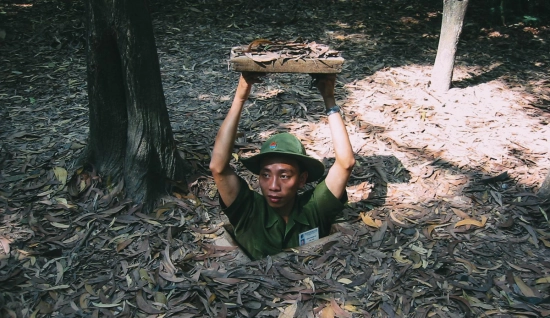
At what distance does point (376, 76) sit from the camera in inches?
259

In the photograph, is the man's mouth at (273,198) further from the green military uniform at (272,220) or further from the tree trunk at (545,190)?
the tree trunk at (545,190)

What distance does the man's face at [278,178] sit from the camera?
3.38 metres

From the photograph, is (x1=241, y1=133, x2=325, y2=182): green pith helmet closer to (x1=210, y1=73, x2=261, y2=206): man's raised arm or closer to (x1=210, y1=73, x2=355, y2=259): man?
(x1=210, y1=73, x2=355, y2=259): man

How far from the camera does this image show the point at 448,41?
5973 millimetres

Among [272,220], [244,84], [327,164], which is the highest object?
[244,84]

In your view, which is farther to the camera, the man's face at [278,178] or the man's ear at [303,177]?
the man's ear at [303,177]

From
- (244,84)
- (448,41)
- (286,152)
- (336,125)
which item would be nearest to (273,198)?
(286,152)

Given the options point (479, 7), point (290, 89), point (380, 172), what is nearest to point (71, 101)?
point (290, 89)

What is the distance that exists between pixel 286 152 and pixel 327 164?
1350mm

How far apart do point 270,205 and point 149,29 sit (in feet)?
5.09

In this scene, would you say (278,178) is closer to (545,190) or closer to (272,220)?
(272,220)

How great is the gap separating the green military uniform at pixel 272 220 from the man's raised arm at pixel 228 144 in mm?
120

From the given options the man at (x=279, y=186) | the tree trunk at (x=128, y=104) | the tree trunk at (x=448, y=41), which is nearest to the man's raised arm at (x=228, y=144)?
the man at (x=279, y=186)

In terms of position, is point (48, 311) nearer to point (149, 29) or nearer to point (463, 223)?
point (149, 29)
